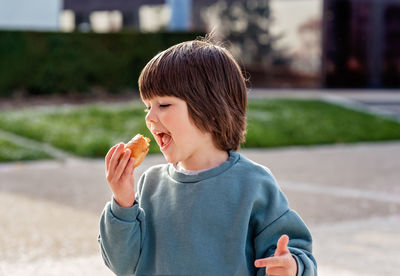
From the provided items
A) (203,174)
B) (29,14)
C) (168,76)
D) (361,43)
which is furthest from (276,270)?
(361,43)

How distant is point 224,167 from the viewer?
6.28 feet

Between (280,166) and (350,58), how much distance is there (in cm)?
1389

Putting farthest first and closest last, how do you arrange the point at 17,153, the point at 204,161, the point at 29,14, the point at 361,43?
the point at 361,43 < the point at 29,14 < the point at 17,153 < the point at 204,161

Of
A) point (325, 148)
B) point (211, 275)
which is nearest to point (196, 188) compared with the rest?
point (211, 275)

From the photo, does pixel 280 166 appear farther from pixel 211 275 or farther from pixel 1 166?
pixel 211 275

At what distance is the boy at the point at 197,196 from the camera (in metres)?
1.85

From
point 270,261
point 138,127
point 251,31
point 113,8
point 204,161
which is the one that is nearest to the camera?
point 270,261

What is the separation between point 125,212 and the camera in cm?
188

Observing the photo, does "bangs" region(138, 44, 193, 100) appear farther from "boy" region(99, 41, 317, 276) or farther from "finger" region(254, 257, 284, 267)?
"finger" region(254, 257, 284, 267)

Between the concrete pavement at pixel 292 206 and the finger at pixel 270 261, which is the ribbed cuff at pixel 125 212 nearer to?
the finger at pixel 270 261

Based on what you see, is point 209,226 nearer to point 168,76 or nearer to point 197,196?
point 197,196

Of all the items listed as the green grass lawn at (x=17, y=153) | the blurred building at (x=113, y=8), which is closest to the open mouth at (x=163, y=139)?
the green grass lawn at (x=17, y=153)

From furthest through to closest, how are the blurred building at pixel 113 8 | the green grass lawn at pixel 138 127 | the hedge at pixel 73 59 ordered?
the blurred building at pixel 113 8
the hedge at pixel 73 59
the green grass lawn at pixel 138 127

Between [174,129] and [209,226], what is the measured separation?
0.27 metres
